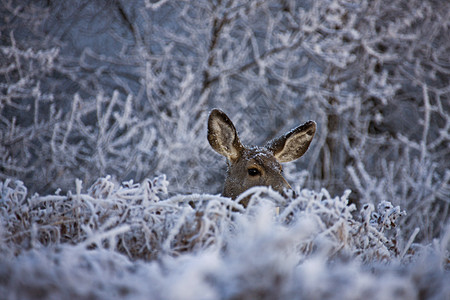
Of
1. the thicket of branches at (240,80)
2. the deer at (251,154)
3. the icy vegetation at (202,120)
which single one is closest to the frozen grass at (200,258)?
the icy vegetation at (202,120)

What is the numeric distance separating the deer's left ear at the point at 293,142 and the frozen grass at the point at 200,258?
2258mm

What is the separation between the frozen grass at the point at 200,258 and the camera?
117 cm

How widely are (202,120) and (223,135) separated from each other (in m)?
2.93

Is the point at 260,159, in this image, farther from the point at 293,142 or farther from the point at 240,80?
the point at 240,80

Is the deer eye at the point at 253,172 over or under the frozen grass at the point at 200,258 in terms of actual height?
under

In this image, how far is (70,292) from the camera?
3.92ft

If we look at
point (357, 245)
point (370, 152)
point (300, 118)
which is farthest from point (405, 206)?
point (357, 245)

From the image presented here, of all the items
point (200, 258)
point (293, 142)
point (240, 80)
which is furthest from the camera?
point (240, 80)

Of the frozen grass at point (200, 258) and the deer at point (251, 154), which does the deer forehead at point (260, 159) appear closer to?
the deer at point (251, 154)

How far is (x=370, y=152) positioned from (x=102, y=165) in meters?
6.01

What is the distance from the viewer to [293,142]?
4.59 meters

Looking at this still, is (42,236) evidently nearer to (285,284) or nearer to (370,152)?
(285,284)

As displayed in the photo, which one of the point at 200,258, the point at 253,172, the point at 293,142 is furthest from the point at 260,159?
the point at 200,258

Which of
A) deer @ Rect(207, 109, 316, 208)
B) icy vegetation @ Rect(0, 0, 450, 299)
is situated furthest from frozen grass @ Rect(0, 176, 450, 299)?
deer @ Rect(207, 109, 316, 208)
